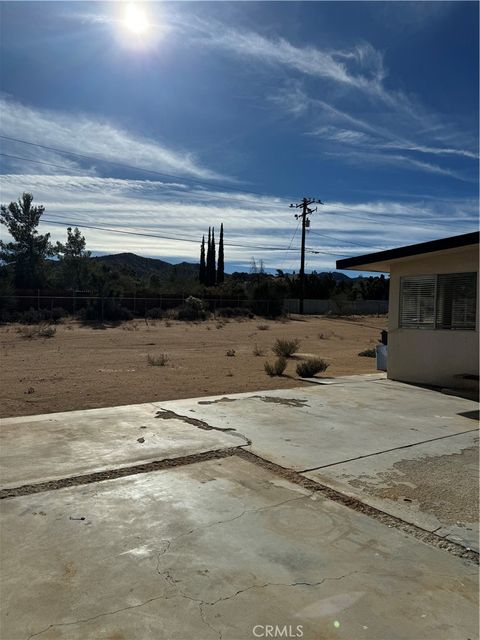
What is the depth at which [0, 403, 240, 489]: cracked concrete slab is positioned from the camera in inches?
199

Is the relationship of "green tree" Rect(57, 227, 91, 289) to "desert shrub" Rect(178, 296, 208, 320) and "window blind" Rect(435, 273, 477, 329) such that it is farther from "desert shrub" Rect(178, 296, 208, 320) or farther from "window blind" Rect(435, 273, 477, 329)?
"window blind" Rect(435, 273, 477, 329)

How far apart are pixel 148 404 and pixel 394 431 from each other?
380 centimetres

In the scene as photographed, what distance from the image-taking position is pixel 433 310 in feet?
36.9

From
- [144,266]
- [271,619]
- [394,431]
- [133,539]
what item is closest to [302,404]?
[394,431]

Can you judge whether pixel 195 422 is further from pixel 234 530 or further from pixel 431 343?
pixel 431 343

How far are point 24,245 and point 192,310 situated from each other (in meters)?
19.6

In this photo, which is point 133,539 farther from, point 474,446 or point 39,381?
point 39,381

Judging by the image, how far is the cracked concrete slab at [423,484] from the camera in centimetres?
412

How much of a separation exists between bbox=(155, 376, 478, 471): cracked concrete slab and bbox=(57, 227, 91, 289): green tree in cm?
5106

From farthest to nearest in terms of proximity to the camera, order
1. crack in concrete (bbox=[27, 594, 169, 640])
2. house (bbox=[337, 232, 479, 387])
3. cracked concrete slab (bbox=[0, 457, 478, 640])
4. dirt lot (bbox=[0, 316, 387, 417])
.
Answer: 1. house (bbox=[337, 232, 479, 387])
2. dirt lot (bbox=[0, 316, 387, 417])
3. cracked concrete slab (bbox=[0, 457, 478, 640])
4. crack in concrete (bbox=[27, 594, 169, 640])

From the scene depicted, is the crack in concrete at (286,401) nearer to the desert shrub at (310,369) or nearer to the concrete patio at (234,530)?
the concrete patio at (234,530)

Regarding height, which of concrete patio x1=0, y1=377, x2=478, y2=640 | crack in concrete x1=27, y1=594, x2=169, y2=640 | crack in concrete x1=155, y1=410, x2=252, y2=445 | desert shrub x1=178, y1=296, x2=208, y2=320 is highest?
desert shrub x1=178, y1=296, x2=208, y2=320

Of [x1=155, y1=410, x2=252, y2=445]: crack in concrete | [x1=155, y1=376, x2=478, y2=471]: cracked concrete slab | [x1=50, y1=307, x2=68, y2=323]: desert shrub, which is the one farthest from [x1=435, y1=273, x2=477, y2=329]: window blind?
[x1=50, y1=307, x2=68, y2=323]: desert shrub

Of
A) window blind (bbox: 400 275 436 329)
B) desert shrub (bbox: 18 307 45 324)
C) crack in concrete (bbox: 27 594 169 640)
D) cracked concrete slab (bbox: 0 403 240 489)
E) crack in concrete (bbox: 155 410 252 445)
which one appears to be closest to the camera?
crack in concrete (bbox: 27 594 169 640)
